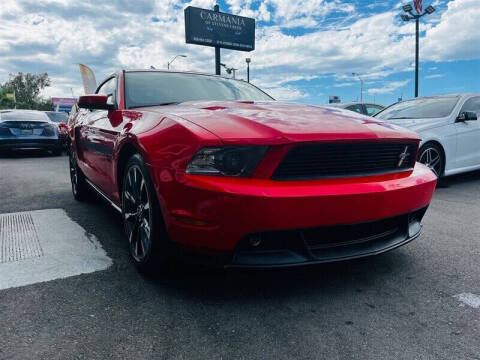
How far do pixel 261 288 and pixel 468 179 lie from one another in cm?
557

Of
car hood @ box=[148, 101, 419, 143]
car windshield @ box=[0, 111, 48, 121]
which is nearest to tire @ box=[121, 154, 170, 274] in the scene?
car hood @ box=[148, 101, 419, 143]

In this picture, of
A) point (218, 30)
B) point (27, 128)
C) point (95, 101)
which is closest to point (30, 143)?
point (27, 128)

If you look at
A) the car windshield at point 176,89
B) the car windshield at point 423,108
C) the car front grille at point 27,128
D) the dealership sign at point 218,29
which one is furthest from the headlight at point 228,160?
the dealership sign at point 218,29

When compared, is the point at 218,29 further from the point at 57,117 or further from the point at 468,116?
the point at 468,116

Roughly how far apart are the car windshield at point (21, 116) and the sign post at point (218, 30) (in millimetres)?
19554

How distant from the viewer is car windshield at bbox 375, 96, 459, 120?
6.12 m

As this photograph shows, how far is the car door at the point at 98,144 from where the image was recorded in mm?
3208

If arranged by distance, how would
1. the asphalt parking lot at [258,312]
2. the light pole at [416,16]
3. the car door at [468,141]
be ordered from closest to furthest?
the asphalt parking lot at [258,312], the car door at [468,141], the light pole at [416,16]

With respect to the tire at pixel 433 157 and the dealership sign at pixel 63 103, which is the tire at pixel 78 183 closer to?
the tire at pixel 433 157

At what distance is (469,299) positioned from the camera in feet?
7.09

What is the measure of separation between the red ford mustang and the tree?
81637 millimetres

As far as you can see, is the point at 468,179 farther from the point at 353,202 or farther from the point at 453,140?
the point at 353,202

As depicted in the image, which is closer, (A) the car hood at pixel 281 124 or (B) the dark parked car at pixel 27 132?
(A) the car hood at pixel 281 124

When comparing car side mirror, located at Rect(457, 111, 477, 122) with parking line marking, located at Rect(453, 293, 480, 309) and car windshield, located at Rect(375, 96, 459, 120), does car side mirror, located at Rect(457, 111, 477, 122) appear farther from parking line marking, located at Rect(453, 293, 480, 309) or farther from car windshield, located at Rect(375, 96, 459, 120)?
parking line marking, located at Rect(453, 293, 480, 309)
